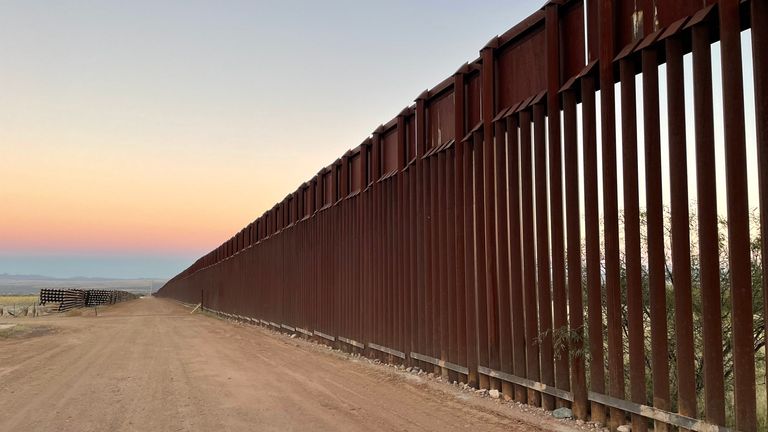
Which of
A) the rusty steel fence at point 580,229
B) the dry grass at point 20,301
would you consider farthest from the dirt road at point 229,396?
the dry grass at point 20,301

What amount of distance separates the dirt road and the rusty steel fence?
894mm

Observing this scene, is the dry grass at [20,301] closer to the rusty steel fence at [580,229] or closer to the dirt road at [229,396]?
the dirt road at [229,396]

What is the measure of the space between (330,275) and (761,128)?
45.0 ft

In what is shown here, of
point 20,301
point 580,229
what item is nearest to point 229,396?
point 580,229

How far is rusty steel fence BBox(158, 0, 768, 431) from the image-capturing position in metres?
5.41

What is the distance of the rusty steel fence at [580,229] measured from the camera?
5.41 meters

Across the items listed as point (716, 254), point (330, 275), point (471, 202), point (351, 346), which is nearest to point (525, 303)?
point (471, 202)

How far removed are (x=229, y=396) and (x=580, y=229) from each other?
572 centimetres

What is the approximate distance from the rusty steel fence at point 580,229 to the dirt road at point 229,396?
2.93ft

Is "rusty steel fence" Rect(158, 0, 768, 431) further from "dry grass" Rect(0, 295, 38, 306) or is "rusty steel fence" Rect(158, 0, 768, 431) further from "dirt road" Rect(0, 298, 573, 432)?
"dry grass" Rect(0, 295, 38, 306)

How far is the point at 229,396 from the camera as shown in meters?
9.16

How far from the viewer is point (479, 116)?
32.2 ft

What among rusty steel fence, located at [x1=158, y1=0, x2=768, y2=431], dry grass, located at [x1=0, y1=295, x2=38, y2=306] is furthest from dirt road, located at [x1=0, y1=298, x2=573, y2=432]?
dry grass, located at [x1=0, y1=295, x2=38, y2=306]

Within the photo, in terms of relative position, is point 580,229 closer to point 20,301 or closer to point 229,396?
point 229,396
